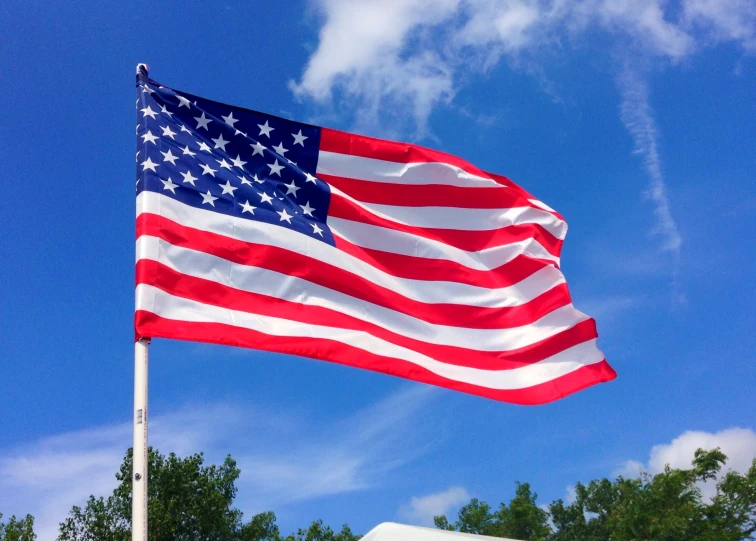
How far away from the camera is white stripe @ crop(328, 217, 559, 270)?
9531mm

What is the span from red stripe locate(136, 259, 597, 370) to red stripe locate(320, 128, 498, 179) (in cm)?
241

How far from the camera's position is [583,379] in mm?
9891

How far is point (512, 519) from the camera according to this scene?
7081cm

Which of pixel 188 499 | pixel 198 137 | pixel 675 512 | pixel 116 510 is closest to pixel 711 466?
pixel 675 512

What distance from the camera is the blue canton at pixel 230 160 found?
8.36 meters

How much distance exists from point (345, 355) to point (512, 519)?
6715 cm

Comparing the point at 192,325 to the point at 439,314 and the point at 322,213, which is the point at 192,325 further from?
the point at 439,314

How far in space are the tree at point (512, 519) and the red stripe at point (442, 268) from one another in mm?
58710

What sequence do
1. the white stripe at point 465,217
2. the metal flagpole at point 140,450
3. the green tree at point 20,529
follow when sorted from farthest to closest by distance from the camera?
1. the green tree at point 20,529
2. the white stripe at point 465,217
3. the metal flagpole at point 140,450

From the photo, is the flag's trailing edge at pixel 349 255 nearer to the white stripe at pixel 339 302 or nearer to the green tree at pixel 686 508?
the white stripe at pixel 339 302

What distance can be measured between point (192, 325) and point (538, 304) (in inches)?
190

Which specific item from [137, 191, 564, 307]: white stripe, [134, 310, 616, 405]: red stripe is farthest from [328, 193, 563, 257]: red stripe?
[134, 310, 616, 405]: red stripe

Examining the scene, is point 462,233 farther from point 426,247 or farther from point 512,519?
point 512,519

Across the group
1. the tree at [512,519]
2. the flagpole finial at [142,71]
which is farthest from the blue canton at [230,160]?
the tree at [512,519]
